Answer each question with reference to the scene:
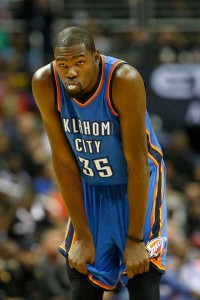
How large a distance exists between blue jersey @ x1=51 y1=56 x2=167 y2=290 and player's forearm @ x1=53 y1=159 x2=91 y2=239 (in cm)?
7

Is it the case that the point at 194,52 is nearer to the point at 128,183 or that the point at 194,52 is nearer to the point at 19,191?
the point at 19,191

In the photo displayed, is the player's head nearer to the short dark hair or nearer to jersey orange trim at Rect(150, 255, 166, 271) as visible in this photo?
the short dark hair

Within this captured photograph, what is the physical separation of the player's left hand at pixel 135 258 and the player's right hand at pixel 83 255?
0.21m

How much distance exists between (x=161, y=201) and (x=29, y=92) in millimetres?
7342

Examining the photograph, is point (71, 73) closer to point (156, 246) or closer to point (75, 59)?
point (75, 59)

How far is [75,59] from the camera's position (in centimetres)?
385

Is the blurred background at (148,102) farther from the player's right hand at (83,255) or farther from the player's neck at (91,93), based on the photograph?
the player's neck at (91,93)

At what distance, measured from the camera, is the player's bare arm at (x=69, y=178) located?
4164mm

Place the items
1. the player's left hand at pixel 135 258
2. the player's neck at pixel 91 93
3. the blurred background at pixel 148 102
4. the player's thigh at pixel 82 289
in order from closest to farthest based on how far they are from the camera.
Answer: the player's neck at pixel 91 93 → the player's left hand at pixel 135 258 → the player's thigh at pixel 82 289 → the blurred background at pixel 148 102

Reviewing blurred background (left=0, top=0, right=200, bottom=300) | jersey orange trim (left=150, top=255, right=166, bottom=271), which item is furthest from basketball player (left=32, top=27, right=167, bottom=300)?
blurred background (left=0, top=0, right=200, bottom=300)

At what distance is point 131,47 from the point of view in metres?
11.5

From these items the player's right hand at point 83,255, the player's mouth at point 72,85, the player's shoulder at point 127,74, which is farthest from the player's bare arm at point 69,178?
the player's shoulder at point 127,74

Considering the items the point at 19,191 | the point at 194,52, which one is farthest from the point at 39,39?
the point at 19,191

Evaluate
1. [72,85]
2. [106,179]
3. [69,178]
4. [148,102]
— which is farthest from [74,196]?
[148,102]
